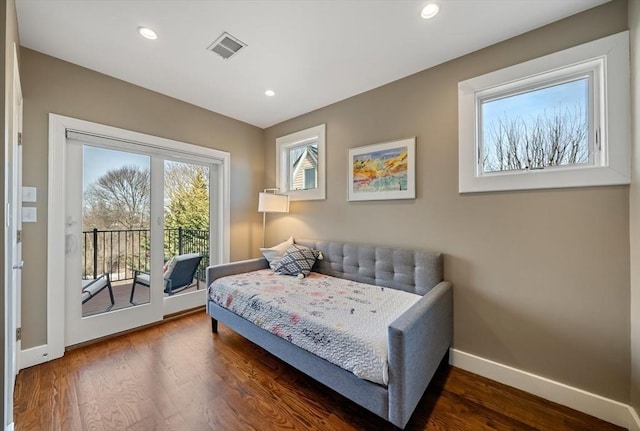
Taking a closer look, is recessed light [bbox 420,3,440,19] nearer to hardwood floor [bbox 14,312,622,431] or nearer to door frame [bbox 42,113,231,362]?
hardwood floor [bbox 14,312,622,431]

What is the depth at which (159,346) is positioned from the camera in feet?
7.64

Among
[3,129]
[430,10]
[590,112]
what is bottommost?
[3,129]

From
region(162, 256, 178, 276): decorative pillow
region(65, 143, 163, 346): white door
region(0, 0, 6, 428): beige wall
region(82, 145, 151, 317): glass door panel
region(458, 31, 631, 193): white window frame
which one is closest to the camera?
region(0, 0, 6, 428): beige wall

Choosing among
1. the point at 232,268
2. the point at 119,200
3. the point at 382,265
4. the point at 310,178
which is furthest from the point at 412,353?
the point at 119,200

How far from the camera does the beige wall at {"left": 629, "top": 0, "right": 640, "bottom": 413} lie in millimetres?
1386

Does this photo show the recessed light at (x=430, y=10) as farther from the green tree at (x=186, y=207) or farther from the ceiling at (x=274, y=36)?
the green tree at (x=186, y=207)

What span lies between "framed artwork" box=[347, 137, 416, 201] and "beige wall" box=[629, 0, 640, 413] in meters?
1.28

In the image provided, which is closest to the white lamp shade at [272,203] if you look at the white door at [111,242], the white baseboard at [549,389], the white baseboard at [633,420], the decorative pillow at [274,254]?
the decorative pillow at [274,254]

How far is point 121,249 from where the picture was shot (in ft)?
8.46

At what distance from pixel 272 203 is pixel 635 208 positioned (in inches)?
118

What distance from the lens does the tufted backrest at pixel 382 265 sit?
2.11m

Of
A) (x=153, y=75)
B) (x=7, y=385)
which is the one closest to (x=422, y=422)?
(x=7, y=385)

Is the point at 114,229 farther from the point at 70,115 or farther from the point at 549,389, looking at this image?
the point at 549,389

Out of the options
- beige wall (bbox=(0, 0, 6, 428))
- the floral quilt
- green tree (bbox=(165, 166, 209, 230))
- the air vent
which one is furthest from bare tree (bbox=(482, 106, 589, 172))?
green tree (bbox=(165, 166, 209, 230))
